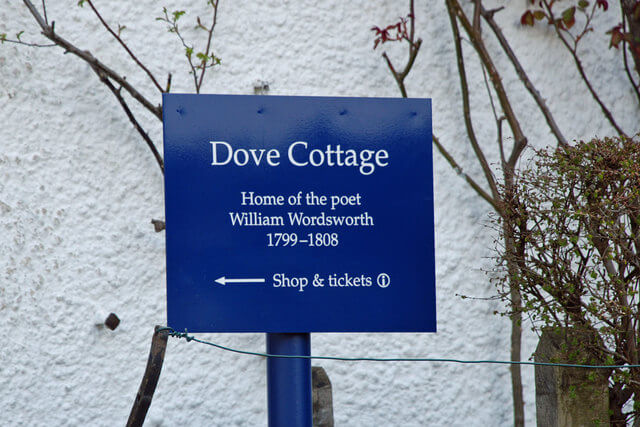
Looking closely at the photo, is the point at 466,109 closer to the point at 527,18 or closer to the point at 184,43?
the point at 527,18

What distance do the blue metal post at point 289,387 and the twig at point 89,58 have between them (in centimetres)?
156

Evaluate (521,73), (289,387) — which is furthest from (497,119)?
(289,387)

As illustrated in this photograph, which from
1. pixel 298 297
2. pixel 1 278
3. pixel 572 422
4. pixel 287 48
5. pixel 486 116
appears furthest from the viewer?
pixel 486 116

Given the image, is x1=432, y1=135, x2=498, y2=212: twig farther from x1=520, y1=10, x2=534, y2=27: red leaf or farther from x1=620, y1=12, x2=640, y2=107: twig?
x1=620, y1=12, x2=640, y2=107: twig

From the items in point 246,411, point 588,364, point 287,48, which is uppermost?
point 287,48

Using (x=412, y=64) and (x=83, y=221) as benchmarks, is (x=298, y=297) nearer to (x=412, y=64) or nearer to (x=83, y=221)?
(x=83, y=221)

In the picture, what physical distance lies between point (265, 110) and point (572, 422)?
4.35ft

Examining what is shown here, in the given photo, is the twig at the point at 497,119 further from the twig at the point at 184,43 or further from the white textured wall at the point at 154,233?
the twig at the point at 184,43

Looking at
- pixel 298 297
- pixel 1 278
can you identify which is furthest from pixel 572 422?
pixel 1 278

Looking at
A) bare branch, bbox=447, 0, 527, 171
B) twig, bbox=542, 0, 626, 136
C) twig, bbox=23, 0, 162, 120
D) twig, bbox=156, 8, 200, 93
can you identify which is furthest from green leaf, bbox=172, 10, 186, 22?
twig, bbox=542, 0, 626, 136

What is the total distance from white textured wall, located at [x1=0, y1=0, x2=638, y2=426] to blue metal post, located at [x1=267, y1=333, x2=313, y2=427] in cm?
126

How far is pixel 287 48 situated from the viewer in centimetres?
372

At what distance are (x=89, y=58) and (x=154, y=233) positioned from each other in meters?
0.81

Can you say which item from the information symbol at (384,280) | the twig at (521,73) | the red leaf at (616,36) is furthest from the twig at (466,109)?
the information symbol at (384,280)
